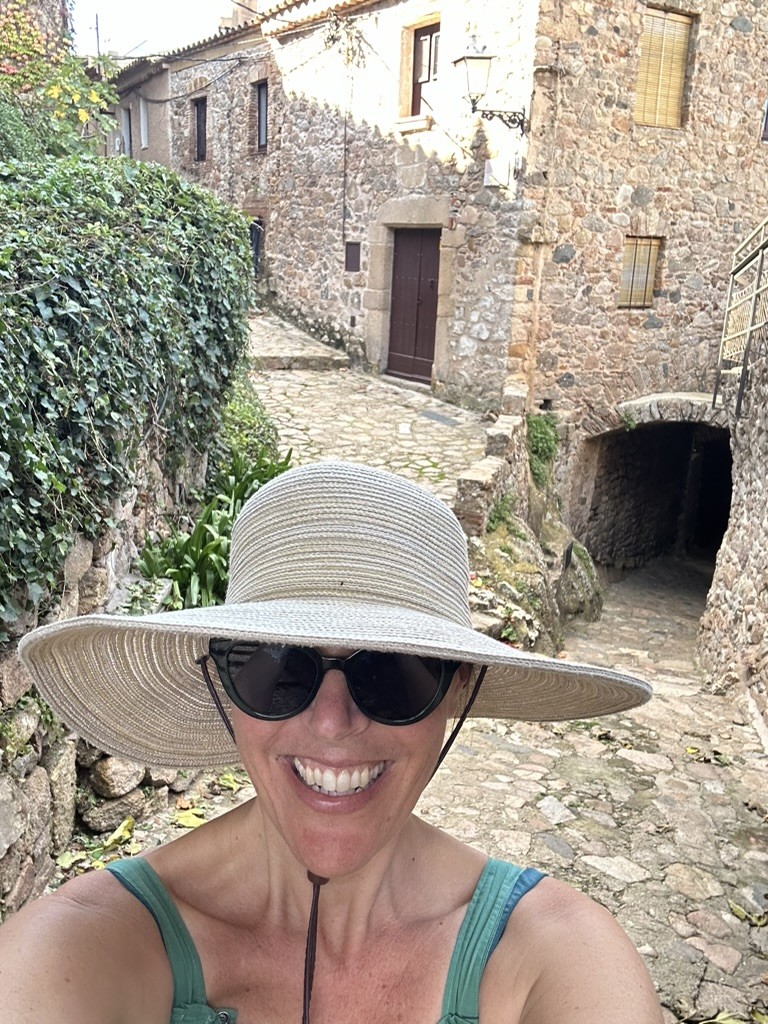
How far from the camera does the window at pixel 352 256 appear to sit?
13.0m

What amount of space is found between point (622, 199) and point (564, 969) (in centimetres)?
1120

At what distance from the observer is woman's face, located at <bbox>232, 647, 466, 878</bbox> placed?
1.21m

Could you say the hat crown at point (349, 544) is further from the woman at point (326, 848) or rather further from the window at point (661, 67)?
the window at point (661, 67)

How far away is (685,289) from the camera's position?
11.8 metres

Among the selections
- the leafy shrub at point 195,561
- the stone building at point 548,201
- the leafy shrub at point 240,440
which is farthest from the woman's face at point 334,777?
the stone building at point 548,201

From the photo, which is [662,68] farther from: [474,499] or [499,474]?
[474,499]

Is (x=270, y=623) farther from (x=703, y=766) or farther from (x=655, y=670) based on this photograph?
(x=655, y=670)

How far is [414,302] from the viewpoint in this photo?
12258 mm

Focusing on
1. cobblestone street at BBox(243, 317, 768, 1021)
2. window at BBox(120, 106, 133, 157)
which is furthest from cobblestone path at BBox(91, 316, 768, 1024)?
window at BBox(120, 106, 133, 157)

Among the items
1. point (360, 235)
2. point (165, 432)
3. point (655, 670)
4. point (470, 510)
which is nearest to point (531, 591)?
point (470, 510)

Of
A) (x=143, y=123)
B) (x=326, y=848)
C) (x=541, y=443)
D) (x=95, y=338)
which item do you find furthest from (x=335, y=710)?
(x=143, y=123)

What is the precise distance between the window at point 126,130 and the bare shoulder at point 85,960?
73.2 feet

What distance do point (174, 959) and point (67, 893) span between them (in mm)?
185

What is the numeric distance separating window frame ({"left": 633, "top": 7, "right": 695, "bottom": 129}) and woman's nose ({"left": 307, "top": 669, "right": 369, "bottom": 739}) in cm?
1135
